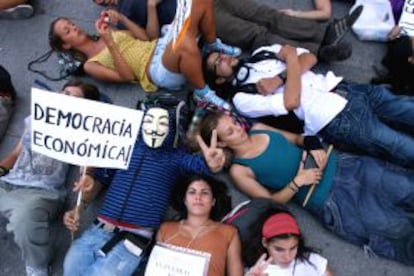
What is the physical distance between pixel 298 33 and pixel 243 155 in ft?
3.10

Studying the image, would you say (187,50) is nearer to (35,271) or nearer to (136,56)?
(136,56)

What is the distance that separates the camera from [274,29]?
352cm

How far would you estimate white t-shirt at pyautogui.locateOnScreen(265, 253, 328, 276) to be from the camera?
2.62m

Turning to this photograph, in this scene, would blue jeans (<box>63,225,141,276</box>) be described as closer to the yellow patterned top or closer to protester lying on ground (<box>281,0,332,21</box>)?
the yellow patterned top

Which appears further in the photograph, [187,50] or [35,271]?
[187,50]

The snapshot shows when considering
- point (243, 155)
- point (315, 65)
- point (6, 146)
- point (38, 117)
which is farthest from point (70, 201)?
point (315, 65)

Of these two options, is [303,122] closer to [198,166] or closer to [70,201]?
[198,166]

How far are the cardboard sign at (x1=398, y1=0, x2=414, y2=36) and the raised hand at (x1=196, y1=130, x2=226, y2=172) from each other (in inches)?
57.1

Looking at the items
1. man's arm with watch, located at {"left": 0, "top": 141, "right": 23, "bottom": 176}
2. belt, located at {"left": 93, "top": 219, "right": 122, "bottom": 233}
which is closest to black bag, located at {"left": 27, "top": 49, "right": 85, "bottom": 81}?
man's arm with watch, located at {"left": 0, "top": 141, "right": 23, "bottom": 176}

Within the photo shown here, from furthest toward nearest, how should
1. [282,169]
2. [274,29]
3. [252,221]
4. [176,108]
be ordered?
[274,29], [176,108], [282,169], [252,221]

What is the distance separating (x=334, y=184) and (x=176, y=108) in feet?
3.10

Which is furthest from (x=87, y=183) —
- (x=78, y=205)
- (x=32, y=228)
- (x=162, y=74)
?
(x=162, y=74)

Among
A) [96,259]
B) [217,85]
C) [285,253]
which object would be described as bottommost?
[96,259]

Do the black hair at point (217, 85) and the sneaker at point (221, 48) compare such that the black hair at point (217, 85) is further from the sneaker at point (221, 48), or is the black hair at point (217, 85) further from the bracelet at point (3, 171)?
the bracelet at point (3, 171)
